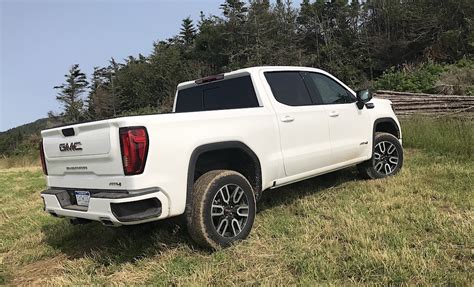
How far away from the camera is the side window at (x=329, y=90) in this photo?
582cm

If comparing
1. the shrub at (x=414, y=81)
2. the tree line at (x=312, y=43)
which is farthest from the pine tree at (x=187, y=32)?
the shrub at (x=414, y=81)

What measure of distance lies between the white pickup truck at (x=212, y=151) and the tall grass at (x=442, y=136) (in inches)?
101

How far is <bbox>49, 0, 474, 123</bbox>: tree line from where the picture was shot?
34281mm

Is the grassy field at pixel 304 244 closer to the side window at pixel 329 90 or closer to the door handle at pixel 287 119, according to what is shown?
the door handle at pixel 287 119

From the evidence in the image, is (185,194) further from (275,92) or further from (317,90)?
(317,90)

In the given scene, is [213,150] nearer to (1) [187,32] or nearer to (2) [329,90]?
(2) [329,90]

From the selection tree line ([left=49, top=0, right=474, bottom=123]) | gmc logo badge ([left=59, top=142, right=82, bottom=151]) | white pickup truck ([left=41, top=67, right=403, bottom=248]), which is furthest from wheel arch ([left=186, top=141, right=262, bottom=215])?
tree line ([left=49, top=0, right=474, bottom=123])

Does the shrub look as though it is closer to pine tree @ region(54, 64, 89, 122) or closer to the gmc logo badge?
the gmc logo badge

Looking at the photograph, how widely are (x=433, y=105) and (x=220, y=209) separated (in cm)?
990

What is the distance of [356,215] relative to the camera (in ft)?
15.8

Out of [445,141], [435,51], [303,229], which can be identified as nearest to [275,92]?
[303,229]

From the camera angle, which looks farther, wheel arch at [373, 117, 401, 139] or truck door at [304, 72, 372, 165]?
wheel arch at [373, 117, 401, 139]

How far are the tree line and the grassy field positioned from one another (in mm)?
24081

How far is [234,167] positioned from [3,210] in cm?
488
